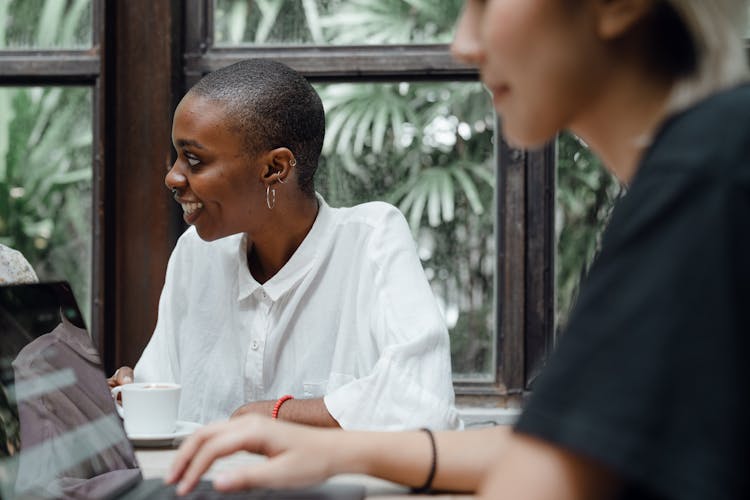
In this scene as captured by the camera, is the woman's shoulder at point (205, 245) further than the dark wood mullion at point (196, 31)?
No

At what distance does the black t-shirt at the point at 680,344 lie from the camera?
425 millimetres

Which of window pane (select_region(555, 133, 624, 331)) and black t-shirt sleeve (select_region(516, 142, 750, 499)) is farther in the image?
window pane (select_region(555, 133, 624, 331))

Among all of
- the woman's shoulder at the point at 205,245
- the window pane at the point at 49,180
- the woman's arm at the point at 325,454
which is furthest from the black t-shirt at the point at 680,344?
the window pane at the point at 49,180

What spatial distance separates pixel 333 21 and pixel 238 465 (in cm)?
136

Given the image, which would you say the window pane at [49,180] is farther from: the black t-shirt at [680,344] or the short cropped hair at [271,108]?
the black t-shirt at [680,344]

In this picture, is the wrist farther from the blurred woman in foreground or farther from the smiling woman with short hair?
the smiling woman with short hair

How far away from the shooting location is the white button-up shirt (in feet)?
4.76

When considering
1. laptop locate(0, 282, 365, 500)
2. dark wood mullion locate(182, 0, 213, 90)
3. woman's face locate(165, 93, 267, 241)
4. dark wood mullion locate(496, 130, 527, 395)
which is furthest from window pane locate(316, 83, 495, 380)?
laptop locate(0, 282, 365, 500)

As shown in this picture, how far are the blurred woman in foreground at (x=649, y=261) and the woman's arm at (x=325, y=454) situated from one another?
0.87ft

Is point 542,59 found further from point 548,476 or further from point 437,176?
point 437,176

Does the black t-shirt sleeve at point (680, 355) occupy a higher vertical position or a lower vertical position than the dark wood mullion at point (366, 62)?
lower

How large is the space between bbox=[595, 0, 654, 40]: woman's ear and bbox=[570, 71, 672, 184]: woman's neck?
0.10ft

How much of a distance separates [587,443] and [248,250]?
4.07ft

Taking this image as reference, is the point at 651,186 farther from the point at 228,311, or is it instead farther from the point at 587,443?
the point at 228,311
